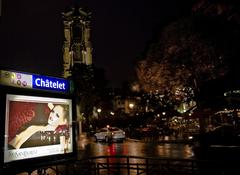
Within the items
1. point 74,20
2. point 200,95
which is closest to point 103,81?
point 200,95

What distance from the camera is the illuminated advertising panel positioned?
7312mm

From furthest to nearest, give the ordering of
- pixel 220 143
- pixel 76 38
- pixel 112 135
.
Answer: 1. pixel 76 38
2. pixel 112 135
3. pixel 220 143

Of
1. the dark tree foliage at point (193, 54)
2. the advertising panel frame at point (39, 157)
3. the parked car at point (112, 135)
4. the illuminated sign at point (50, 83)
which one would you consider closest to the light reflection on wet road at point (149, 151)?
the dark tree foliage at point (193, 54)

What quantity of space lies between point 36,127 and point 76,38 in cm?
13249

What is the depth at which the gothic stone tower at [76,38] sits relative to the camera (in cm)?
13562

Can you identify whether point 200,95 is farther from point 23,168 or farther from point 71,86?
point 23,168

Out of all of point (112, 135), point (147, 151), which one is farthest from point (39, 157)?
point (112, 135)

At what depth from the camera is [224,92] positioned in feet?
67.3

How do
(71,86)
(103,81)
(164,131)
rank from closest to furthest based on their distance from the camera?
(71,86) < (164,131) < (103,81)

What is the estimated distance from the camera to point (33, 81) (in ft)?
25.9

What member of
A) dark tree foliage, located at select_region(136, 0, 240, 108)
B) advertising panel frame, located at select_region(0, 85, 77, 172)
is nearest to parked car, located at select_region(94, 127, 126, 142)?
dark tree foliage, located at select_region(136, 0, 240, 108)

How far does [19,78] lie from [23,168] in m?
2.07

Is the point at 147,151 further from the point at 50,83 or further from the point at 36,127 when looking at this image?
the point at 36,127

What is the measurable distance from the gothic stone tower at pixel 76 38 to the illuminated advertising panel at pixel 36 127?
418 ft
